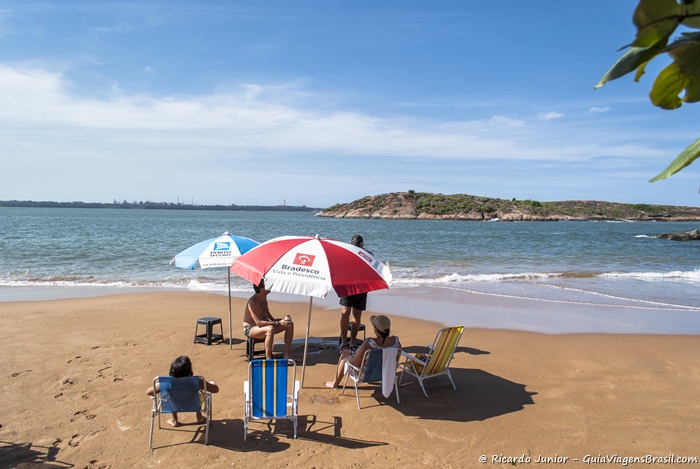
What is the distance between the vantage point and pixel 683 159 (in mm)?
683

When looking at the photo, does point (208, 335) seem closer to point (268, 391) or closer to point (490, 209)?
point (268, 391)

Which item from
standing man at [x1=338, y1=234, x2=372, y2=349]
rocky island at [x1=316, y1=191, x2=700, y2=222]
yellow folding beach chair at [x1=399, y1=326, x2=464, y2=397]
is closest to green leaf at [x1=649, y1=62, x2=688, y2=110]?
yellow folding beach chair at [x1=399, y1=326, x2=464, y2=397]

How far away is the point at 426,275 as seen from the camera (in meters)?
20.2

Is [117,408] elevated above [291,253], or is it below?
below

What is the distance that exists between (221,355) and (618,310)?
1016 cm

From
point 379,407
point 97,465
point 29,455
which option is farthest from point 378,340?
point 29,455

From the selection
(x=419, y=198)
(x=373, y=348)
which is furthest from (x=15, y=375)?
(x=419, y=198)

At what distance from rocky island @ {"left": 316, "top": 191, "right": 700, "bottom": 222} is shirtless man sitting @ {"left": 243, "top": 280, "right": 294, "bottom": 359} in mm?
104681

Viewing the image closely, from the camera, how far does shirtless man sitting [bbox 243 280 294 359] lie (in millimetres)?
7568

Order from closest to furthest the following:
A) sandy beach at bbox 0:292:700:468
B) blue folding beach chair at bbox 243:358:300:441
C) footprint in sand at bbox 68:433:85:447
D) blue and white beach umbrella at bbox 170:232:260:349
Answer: sandy beach at bbox 0:292:700:468 → footprint in sand at bbox 68:433:85:447 → blue folding beach chair at bbox 243:358:300:441 → blue and white beach umbrella at bbox 170:232:260:349

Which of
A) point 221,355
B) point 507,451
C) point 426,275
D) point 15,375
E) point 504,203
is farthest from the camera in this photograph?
point 504,203

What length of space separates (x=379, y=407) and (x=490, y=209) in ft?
365

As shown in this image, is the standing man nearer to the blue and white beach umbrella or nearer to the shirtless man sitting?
the shirtless man sitting

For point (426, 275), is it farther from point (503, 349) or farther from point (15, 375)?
point (15, 375)
